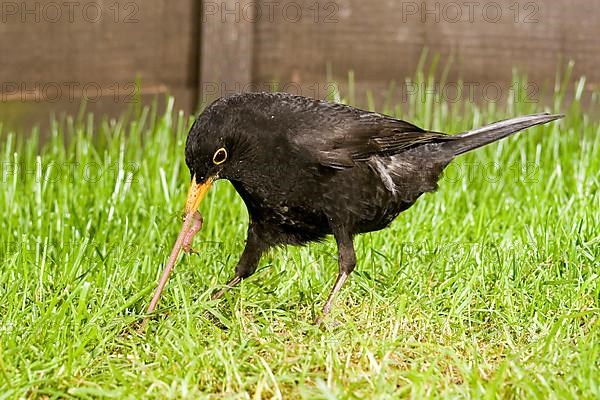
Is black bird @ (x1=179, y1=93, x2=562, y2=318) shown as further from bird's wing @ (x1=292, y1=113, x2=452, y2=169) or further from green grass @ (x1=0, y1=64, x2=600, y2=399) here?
green grass @ (x1=0, y1=64, x2=600, y2=399)

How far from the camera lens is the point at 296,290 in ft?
11.2

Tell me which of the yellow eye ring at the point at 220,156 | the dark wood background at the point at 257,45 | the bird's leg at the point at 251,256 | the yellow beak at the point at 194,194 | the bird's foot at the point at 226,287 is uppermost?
the dark wood background at the point at 257,45

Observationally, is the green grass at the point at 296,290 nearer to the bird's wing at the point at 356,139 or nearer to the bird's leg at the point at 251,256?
the bird's leg at the point at 251,256

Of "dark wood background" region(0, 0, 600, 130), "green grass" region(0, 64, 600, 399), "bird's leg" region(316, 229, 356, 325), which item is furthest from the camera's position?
"dark wood background" region(0, 0, 600, 130)

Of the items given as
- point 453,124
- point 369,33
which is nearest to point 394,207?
point 453,124

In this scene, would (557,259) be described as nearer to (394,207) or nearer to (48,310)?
(394,207)

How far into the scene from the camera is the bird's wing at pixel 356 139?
3.15 meters

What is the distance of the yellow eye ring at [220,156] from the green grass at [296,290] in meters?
0.44

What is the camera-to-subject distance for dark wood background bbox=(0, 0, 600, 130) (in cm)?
541

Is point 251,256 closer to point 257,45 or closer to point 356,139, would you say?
point 356,139

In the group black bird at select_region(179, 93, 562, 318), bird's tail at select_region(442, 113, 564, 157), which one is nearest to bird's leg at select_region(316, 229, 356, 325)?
black bird at select_region(179, 93, 562, 318)

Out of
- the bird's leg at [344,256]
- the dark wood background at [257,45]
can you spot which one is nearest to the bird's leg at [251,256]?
the bird's leg at [344,256]

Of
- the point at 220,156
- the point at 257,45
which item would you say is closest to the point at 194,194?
the point at 220,156

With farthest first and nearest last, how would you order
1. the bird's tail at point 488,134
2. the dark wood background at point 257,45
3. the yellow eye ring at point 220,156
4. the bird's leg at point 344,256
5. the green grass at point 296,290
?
the dark wood background at point 257,45
the bird's tail at point 488,134
the bird's leg at point 344,256
the yellow eye ring at point 220,156
the green grass at point 296,290
